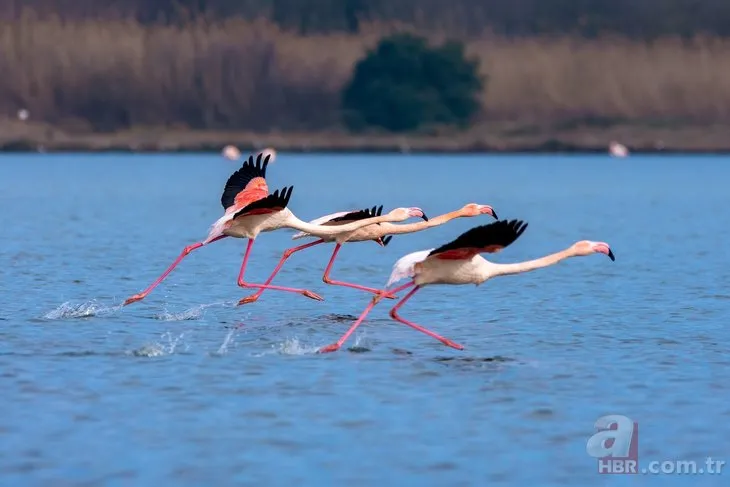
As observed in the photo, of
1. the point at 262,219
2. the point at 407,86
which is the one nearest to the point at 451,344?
the point at 262,219

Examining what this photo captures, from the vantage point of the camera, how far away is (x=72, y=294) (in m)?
25.7

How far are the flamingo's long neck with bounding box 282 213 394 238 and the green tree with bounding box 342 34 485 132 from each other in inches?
5221

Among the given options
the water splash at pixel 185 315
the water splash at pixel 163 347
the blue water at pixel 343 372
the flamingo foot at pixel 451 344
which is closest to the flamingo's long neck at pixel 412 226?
the blue water at pixel 343 372

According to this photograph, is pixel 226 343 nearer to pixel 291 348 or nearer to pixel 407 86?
pixel 291 348

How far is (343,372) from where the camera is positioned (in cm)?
1784

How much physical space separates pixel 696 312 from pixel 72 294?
32.6 ft

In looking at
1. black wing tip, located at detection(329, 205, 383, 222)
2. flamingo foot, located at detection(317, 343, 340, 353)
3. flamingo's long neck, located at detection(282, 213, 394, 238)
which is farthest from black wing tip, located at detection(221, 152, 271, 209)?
flamingo foot, located at detection(317, 343, 340, 353)

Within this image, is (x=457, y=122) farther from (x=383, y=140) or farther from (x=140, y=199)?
(x=140, y=199)

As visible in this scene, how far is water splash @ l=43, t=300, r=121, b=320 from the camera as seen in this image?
22.3 metres

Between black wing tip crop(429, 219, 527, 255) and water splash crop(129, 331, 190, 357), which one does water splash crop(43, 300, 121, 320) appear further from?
black wing tip crop(429, 219, 527, 255)

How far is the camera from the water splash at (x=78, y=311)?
22281mm

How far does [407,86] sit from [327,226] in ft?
437

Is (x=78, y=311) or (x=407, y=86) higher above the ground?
(x=78, y=311)

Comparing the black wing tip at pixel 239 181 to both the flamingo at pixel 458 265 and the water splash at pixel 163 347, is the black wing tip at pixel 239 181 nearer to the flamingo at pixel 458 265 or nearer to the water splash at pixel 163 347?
the water splash at pixel 163 347
